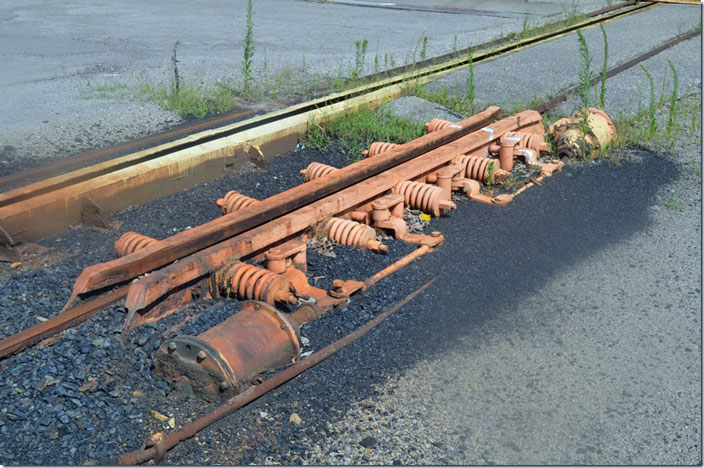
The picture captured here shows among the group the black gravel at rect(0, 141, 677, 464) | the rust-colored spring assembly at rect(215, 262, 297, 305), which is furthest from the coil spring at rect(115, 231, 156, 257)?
the rust-colored spring assembly at rect(215, 262, 297, 305)

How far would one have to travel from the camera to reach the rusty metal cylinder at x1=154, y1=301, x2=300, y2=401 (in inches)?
150

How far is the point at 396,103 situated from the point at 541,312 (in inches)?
172

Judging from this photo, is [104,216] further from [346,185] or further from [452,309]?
[452,309]

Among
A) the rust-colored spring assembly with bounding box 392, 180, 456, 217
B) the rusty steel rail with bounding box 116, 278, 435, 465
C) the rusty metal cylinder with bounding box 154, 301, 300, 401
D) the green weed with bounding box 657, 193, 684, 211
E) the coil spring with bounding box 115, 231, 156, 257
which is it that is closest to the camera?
the rusty steel rail with bounding box 116, 278, 435, 465

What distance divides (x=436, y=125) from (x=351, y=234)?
2.70 meters

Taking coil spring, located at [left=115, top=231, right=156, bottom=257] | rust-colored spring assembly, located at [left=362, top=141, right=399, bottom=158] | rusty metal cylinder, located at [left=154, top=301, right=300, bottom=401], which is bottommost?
rusty metal cylinder, located at [left=154, top=301, right=300, bottom=401]

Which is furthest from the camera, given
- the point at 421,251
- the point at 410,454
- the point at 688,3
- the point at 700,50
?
the point at 688,3

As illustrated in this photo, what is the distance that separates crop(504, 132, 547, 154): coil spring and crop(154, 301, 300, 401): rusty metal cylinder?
4097 millimetres

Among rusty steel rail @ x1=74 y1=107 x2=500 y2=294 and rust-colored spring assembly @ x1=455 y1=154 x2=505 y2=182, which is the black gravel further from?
rust-colored spring assembly @ x1=455 y1=154 x2=505 y2=182

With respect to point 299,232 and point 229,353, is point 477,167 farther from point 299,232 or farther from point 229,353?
point 229,353

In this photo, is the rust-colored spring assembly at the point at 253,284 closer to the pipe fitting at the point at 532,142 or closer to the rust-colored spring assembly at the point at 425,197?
the rust-colored spring assembly at the point at 425,197

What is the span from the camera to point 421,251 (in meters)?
5.45

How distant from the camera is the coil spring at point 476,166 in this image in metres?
6.89

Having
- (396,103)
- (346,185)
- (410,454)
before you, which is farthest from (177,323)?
(396,103)
